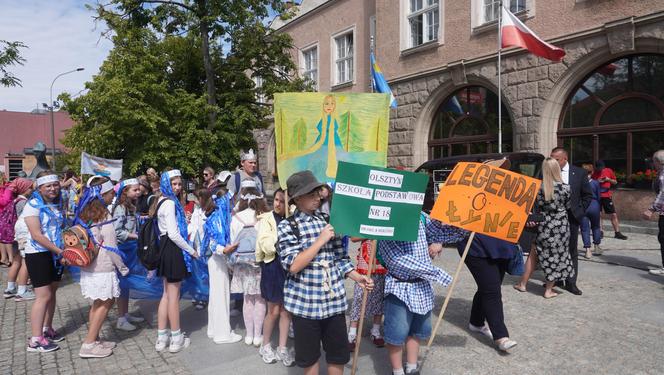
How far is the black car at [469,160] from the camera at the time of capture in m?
8.27

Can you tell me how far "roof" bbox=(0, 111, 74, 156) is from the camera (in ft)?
180

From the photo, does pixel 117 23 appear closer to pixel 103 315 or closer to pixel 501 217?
pixel 103 315

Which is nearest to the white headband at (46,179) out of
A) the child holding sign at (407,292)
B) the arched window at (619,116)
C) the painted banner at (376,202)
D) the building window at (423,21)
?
the painted banner at (376,202)

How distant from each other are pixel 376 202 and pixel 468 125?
39.0 feet

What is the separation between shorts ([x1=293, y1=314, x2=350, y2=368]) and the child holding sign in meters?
0.49

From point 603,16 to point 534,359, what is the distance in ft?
30.9

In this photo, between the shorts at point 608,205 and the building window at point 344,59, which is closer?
the shorts at point 608,205

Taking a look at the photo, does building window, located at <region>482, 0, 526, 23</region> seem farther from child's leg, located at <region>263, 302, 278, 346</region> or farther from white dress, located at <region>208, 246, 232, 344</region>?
child's leg, located at <region>263, 302, 278, 346</region>

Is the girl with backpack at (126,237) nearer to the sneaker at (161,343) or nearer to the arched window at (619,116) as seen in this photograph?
the sneaker at (161,343)

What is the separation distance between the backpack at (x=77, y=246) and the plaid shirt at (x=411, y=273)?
2.52 meters

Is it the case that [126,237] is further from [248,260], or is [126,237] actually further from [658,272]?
[658,272]

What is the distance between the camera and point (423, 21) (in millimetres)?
14617

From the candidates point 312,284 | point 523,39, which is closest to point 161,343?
point 312,284

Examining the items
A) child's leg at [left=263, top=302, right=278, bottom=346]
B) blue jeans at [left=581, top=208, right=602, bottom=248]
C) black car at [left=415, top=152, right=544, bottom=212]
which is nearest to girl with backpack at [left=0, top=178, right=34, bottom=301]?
child's leg at [left=263, top=302, right=278, bottom=346]
